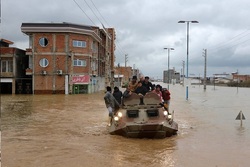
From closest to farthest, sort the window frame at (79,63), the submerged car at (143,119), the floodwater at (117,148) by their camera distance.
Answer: the floodwater at (117,148), the submerged car at (143,119), the window frame at (79,63)

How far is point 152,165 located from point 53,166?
2.55m

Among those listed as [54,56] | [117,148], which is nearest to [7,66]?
[54,56]

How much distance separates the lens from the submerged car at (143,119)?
11828 mm

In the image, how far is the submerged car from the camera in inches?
466

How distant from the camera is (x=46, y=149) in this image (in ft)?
35.0

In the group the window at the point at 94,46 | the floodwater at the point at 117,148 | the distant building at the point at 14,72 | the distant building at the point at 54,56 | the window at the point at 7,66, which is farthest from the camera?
the window at the point at 94,46

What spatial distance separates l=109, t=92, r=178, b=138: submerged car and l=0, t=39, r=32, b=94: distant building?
37770mm

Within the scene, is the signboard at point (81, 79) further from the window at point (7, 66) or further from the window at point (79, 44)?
the window at point (7, 66)

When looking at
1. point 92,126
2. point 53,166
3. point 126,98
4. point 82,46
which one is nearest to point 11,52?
point 82,46

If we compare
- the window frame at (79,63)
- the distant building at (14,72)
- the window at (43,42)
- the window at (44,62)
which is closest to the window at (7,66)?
the distant building at (14,72)

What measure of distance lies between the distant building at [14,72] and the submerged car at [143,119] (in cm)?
3777

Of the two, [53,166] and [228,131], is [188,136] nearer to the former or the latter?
[228,131]

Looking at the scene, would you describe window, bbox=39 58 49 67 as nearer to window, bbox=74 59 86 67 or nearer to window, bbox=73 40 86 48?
window, bbox=74 59 86 67

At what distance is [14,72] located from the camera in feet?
158
